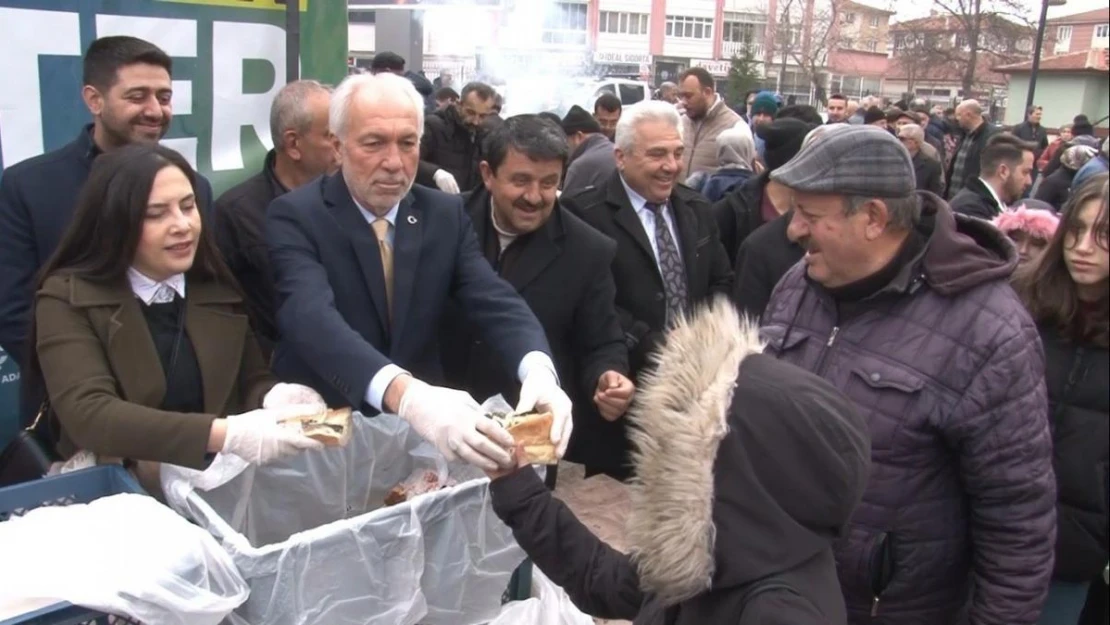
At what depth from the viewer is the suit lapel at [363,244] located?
2139mm

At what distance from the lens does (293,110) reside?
3205 mm

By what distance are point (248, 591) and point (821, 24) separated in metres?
47.7

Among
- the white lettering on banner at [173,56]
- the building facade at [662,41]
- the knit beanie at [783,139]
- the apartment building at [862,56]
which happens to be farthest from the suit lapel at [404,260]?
the apartment building at [862,56]

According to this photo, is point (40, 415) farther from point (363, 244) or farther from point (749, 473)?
point (749, 473)

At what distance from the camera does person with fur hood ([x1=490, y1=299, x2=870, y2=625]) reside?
1.28m

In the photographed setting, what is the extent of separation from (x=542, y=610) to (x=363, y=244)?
100 centimetres

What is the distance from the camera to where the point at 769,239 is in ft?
10.7

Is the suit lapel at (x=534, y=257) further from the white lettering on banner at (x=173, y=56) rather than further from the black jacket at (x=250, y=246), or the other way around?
the white lettering on banner at (x=173, y=56)

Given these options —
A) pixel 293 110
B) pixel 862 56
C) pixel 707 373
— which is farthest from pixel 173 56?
pixel 862 56

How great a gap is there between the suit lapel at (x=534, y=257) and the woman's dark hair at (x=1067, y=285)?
139cm

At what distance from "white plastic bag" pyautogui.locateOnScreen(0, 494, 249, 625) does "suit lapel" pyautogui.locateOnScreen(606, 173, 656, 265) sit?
2167 mm

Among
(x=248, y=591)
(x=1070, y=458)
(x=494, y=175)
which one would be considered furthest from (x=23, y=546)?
(x=1070, y=458)

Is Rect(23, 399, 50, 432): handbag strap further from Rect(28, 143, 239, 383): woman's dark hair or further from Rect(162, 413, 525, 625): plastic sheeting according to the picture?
Rect(162, 413, 525, 625): plastic sheeting

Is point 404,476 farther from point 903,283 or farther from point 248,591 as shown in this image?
point 903,283
